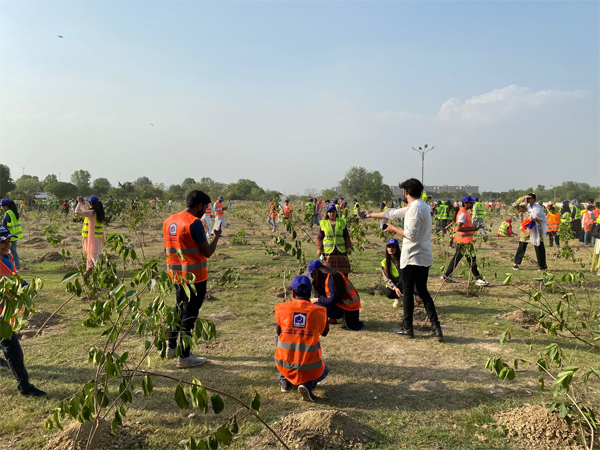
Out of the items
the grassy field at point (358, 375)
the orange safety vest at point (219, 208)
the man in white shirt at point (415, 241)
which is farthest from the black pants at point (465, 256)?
the orange safety vest at point (219, 208)

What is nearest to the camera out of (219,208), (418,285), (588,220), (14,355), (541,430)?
(541,430)

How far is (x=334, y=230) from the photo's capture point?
6719mm

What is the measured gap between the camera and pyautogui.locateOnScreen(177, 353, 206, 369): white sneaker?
427 centimetres

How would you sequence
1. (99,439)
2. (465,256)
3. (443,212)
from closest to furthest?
(99,439) < (465,256) < (443,212)

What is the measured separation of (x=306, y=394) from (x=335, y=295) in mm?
1690

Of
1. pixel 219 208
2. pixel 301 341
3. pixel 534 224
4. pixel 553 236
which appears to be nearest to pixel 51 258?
pixel 219 208

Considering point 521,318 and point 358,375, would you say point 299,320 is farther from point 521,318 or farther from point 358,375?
point 521,318

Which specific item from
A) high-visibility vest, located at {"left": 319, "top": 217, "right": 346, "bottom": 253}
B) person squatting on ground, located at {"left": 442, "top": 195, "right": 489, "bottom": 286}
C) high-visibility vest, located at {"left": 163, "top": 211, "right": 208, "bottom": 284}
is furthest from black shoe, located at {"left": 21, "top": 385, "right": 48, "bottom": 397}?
person squatting on ground, located at {"left": 442, "top": 195, "right": 489, "bottom": 286}

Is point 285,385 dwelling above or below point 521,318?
below

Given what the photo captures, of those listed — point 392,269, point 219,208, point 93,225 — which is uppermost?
point 219,208

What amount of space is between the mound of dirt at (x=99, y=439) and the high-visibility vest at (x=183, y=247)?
1.53 metres

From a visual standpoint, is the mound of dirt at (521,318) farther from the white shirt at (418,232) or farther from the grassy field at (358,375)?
the white shirt at (418,232)

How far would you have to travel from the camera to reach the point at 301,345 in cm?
353

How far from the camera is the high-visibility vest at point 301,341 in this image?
3520mm
